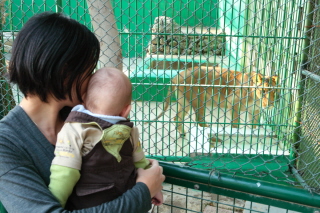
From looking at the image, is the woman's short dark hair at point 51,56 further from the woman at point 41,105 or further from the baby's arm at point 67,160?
the baby's arm at point 67,160

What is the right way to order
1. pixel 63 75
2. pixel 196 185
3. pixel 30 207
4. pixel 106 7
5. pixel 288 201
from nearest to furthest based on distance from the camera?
1. pixel 30 207
2. pixel 63 75
3. pixel 288 201
4. pixel 196 185
5. pixel 106 7

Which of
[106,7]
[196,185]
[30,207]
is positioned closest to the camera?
[30,207]

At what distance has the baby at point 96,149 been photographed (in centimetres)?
89

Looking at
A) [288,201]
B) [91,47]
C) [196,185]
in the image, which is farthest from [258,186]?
[91,47]

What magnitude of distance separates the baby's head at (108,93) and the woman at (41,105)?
38mm

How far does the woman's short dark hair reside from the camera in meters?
0.90

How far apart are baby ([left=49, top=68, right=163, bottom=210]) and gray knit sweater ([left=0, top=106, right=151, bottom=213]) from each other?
53 millimetres

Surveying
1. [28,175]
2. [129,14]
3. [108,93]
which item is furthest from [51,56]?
[129,14]

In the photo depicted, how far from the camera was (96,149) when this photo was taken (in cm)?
93

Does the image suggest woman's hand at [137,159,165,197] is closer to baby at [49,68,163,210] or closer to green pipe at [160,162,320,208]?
baby at [49,68,163,210]

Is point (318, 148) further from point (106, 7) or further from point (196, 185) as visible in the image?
point (106, 7)

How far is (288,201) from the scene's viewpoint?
114 centimetres

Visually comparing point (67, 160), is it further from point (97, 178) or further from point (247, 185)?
point (247, 185)

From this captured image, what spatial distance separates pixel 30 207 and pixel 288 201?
2.77ft
